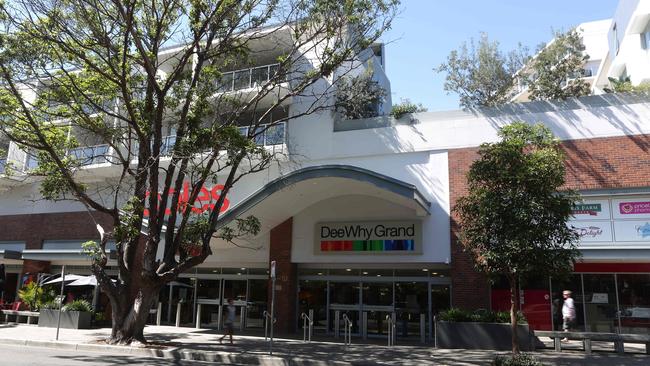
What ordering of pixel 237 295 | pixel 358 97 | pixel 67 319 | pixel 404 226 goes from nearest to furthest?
pixel 404 226
pixel 67 319
pixel 358 97
pixel 237 295

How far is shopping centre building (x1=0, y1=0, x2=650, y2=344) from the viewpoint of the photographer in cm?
1703

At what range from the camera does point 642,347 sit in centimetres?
1622

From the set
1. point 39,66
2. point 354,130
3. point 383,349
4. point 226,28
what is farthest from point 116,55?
point 383,349

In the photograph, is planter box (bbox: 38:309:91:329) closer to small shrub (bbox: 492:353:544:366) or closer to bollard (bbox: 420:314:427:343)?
bollard (bbox: 420:314:427:343)

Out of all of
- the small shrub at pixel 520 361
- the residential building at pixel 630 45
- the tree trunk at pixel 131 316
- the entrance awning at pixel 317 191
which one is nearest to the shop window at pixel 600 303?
the entrance awning at pixel 317 191

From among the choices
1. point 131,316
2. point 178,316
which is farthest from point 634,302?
point 178,316

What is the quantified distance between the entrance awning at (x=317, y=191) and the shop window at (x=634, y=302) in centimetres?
677

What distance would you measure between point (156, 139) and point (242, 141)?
10.5ft

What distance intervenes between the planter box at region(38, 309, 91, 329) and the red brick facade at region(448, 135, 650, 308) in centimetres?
1401

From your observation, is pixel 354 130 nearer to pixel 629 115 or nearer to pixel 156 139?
pixel 156 139

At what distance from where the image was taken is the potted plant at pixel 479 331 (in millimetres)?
14930

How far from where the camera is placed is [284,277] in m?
20.7

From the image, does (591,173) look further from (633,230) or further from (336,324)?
(336,324)

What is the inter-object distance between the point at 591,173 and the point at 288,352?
1126 cm
